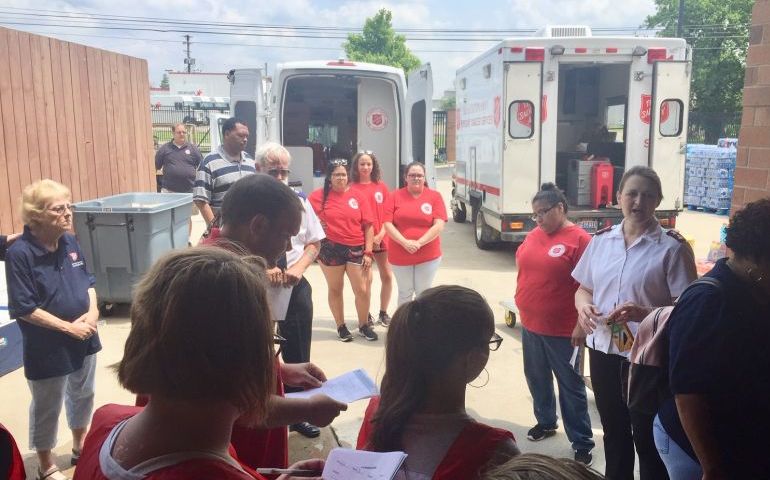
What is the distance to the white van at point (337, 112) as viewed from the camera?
8.67m

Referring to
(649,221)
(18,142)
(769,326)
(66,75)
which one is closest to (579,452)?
(649,221)

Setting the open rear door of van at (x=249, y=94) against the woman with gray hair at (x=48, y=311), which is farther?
the open rear door of van at (x=249, y=94)

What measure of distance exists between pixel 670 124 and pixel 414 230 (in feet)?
15.3

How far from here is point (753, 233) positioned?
6.39ft

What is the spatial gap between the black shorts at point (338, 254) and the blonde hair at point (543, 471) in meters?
4.58

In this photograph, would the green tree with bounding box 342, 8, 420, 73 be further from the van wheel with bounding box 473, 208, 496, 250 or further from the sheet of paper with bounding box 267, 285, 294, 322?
the sheet of paper with bounding box 267, 285, 294, 322

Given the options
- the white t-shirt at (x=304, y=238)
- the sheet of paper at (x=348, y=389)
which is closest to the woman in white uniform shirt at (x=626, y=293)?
the sheet of paper at (x=348, y=389)

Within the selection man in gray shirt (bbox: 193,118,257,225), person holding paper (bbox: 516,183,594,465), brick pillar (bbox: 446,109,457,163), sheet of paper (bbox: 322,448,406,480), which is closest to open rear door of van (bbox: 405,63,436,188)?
man in gray shirt (bbox: 193,118,257,225)

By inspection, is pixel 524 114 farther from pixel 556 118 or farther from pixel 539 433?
pixel 539 433

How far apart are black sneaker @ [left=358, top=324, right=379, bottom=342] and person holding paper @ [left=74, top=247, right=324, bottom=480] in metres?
4.56

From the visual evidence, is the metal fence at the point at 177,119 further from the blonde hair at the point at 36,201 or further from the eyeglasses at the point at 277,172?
the blonde hair at the point at 36,201

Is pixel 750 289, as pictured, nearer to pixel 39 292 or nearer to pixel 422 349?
pixel 422 349

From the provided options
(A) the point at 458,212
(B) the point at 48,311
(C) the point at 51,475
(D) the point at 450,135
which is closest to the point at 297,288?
(B) the point at 48,311

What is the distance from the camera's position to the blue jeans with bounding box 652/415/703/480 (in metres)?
2.12
